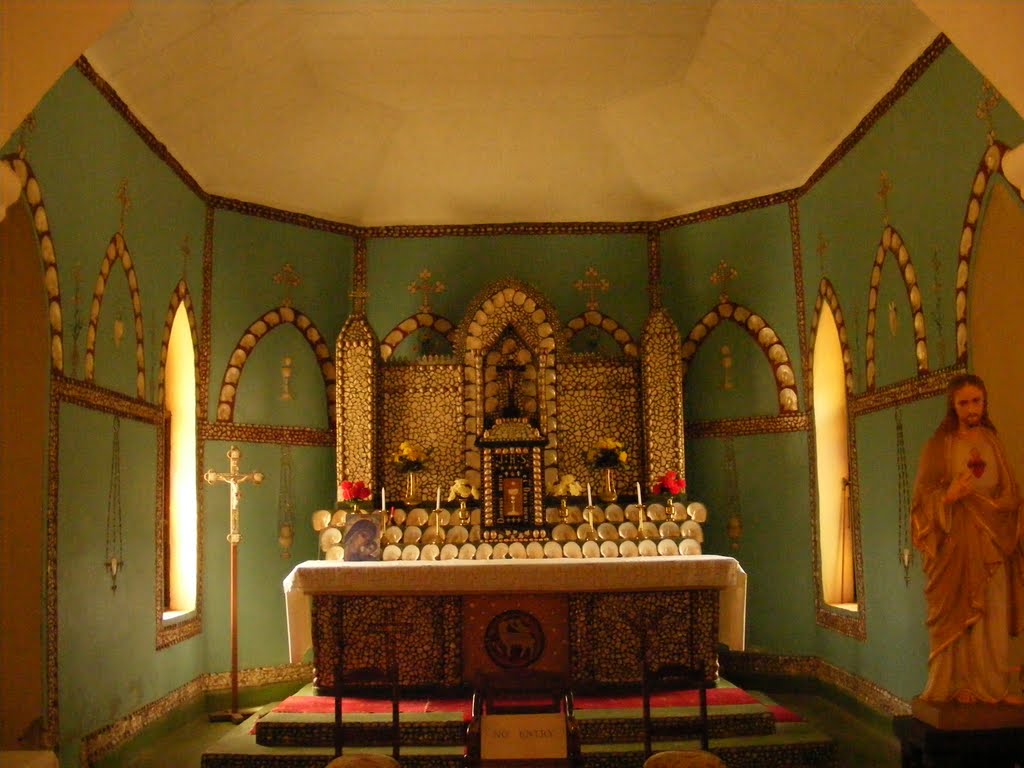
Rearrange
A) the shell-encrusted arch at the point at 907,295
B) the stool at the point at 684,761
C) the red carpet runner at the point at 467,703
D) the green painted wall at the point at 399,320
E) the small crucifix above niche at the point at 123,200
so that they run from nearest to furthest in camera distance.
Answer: the stool at the point at 684,761 < the green painted wall at the point at 399,320 < the shell-encrusted arch at the point at 907,295 < the red carpet runner at the point at 467,703 < the small crucifix above niche at the point at 123,200

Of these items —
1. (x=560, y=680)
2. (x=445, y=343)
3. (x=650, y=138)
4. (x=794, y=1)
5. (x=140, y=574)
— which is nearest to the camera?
(x=560, y=680)

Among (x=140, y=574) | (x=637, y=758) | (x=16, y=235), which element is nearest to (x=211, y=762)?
(x=140, y=574)

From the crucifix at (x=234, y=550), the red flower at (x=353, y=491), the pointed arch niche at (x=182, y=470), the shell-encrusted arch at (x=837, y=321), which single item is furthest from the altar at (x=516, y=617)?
the shell-encrusted arch at (x=837, y=321)

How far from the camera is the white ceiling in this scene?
26.4 feet

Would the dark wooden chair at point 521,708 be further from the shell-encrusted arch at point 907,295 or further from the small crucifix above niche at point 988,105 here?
the small crucifix above niche at point 988,105

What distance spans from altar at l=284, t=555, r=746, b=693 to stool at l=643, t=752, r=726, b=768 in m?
3.01

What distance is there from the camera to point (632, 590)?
27.8 ft

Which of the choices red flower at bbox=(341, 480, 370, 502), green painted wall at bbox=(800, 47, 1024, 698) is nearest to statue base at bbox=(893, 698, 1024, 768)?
green painted wall at bbox=(800, 47, 1024, 698)

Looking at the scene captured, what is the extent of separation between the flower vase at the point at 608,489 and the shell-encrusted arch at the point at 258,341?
298 centimetres

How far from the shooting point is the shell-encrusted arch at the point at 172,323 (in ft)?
29.7

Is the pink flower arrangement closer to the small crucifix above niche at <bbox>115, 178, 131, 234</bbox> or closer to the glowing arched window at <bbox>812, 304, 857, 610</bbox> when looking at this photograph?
the glowing arched window at <bbox>812, 304, 857, 610</bbox>

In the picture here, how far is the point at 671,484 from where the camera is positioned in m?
9.90

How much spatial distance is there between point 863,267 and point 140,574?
21.8 feet

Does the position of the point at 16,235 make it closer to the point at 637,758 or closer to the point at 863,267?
the point at 637,758
